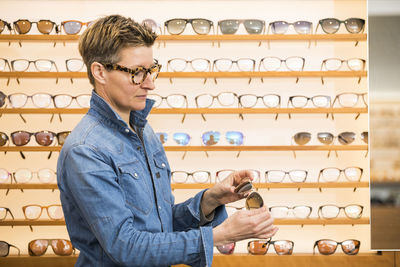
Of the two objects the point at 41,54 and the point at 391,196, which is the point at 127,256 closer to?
the point at 391,196

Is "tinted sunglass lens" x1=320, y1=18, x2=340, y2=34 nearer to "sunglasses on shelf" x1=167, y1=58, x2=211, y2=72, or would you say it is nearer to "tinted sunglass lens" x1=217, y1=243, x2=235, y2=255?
"sunglasses on shelf" x1=167, y1=58, x2=211, y2=72

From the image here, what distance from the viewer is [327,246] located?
333cm

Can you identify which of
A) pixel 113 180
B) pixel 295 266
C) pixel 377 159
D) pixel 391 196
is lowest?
pixel 295 266

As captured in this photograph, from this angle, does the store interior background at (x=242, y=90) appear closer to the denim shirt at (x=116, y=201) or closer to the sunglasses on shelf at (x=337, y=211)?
the sunglasses on shelf at (x=337, y=211)

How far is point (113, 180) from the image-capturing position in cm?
114

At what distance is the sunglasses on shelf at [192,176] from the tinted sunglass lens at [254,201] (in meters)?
2.11

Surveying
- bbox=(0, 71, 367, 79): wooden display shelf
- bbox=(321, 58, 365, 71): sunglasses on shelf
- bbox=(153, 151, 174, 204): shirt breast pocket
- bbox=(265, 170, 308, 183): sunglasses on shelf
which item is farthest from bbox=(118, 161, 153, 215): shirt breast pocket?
bbox=(321, 58, 365, 71): sunglasses on shelf

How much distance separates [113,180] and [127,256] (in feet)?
0.69

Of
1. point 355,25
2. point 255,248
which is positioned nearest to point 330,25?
point 355,25

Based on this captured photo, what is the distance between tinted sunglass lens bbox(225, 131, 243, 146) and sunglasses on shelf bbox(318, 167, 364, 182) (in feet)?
2.37

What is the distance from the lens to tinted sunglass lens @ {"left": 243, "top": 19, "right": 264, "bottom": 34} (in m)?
3.35

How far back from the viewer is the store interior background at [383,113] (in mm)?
3164

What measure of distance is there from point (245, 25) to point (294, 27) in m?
0.41

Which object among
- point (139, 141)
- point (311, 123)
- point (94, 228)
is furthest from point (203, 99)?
point (94, 228)
